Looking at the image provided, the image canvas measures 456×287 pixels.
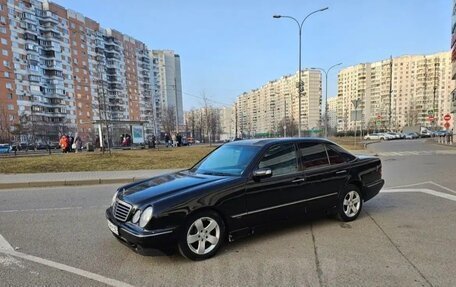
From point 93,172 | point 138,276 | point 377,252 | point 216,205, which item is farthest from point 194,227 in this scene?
point 93,172

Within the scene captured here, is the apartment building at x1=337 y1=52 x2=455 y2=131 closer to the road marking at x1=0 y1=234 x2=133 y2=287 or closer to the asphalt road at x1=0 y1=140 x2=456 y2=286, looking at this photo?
the asphalt road at x1=0 y1=140 x2=456 y2=286

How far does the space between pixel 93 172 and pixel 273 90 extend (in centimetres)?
7027

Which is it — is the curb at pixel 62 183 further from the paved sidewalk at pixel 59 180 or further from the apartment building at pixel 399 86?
the apartment building at pixel 399 86

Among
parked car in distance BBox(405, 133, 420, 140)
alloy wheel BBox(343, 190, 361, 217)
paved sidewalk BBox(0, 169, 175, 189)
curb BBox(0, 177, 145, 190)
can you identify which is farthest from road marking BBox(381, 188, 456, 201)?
parked car in distance BBox(405, 133, 420, 140)

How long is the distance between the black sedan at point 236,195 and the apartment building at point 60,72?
48.8 meters

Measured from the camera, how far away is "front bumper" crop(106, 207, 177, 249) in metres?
3.61

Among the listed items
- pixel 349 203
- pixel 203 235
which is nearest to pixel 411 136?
pixel 349 203

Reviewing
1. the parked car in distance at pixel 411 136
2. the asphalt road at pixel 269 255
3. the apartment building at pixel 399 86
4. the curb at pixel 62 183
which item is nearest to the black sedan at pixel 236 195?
the asphalt road at pixel 269 255

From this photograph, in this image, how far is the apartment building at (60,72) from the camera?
67750 mm

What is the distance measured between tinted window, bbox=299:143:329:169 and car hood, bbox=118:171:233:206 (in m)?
1.49

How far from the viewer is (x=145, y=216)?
368 cm

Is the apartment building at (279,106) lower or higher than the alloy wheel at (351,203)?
higher

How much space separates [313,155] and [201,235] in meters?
2.37

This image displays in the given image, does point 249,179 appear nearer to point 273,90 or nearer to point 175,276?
point 175,276
